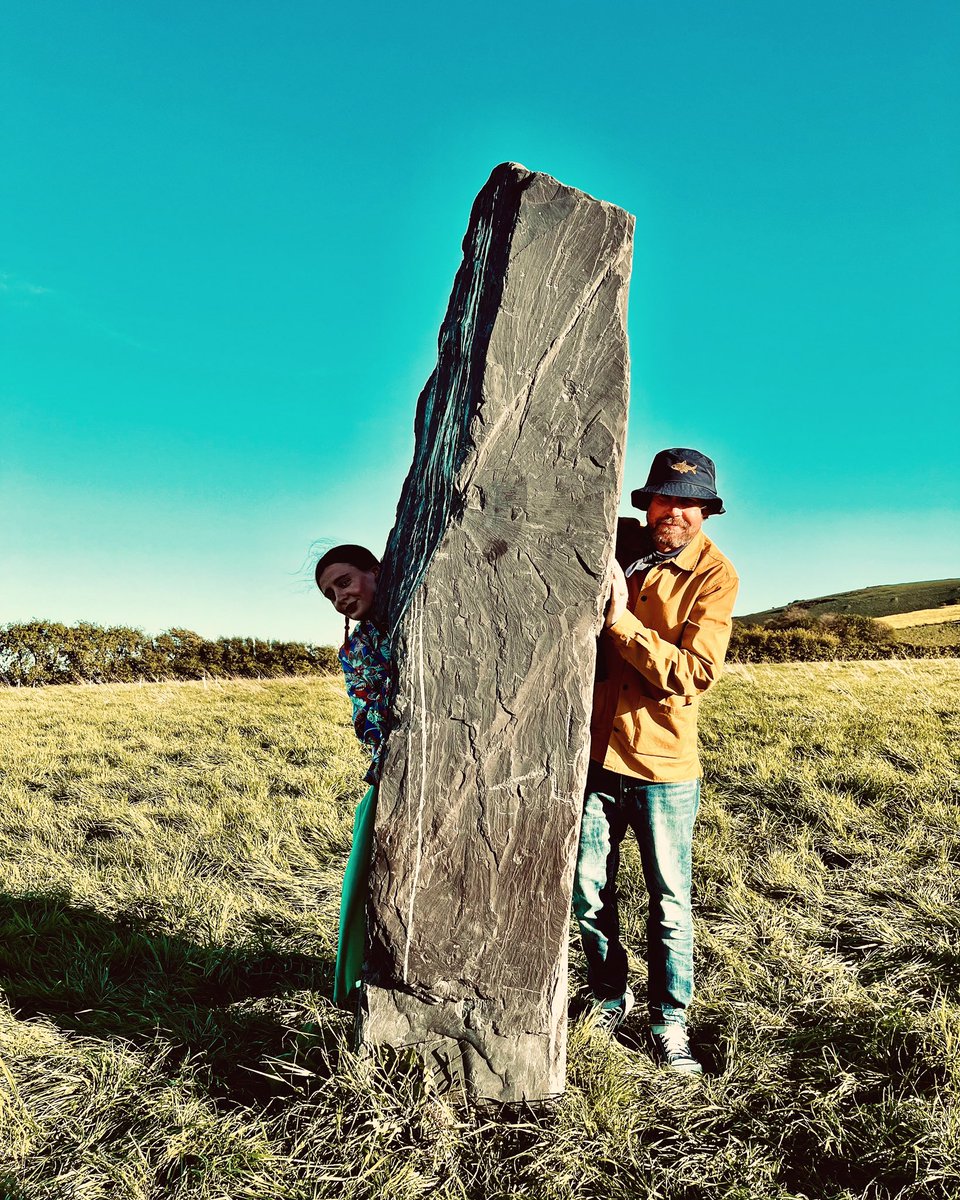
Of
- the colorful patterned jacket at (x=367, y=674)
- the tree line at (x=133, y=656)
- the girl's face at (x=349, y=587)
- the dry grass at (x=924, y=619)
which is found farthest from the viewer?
the dry grass at (x=924, y=619)

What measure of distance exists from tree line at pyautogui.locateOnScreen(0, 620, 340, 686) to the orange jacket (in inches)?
553

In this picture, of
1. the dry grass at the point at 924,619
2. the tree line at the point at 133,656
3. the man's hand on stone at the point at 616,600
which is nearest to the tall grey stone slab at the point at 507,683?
the man's hand on stone at the point at 616,600

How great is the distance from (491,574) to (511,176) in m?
1.45

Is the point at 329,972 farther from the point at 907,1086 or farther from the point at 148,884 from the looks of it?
the point at 907,1086

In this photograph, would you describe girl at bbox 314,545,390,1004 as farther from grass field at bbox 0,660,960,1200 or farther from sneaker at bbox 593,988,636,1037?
sneaker at bbox 593,988,636,1037

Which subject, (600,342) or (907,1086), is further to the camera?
(907,1086)

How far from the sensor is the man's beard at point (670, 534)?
3016 mm

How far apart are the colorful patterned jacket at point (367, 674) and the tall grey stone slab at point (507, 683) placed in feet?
1.06

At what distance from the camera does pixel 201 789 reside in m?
6.91

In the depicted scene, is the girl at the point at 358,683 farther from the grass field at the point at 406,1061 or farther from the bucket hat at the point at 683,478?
the bucket hat at the point at 683,478

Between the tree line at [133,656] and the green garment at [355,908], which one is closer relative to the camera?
the green garment at [355,908]

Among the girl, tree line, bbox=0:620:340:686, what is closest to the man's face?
the girl

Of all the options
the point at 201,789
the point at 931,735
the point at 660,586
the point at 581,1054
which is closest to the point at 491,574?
the point at 660,586

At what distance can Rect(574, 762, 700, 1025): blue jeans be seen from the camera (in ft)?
9.87
